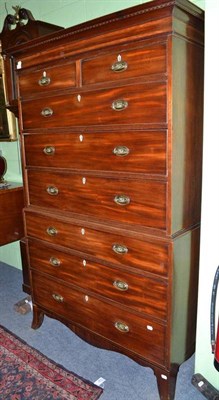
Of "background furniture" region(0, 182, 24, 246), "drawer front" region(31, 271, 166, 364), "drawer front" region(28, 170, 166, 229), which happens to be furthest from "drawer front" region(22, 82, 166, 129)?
"drawer front" region(31, 271, 166, 364)

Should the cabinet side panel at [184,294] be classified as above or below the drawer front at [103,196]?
below

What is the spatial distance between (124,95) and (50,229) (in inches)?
36.3

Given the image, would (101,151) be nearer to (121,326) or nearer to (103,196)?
(103,196)

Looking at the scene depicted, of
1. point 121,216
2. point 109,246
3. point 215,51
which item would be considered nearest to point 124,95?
point 215,51

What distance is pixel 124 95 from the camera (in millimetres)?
1375

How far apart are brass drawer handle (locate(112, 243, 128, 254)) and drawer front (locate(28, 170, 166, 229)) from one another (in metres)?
0.13

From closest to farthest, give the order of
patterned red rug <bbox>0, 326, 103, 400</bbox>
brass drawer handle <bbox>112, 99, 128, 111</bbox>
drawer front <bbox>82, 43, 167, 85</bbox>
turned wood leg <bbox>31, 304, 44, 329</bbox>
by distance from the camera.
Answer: drawer front <bbox>82, 43, 167, 85</bbox>
brass drawer handle <bbox>112, 99, 128, 111</bbox>
patterned red rug <bbox>0, 326, 103, 400</bbox>
turned wood leg <bbox>31, 304, 44, 329</bbox>

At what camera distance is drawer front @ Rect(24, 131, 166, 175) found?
1342 millimetres

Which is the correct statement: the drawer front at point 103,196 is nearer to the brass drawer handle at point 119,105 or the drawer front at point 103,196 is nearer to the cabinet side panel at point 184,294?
the cabinet side panel at point 184,294

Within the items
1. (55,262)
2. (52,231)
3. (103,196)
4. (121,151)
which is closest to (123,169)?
(121,151)

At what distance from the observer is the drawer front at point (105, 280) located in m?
1.46

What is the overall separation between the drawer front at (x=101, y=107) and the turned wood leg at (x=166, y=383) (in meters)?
1.23

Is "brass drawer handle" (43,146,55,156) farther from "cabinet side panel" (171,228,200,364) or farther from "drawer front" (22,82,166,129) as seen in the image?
"cabinet side panel" (171,228,200,364)

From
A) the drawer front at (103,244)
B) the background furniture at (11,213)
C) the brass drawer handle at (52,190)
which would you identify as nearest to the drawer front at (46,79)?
the brass drawer handle at (52,190)
